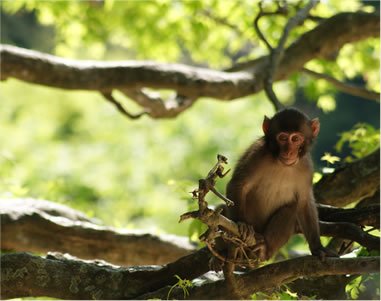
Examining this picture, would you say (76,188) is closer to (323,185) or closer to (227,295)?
(323,185)

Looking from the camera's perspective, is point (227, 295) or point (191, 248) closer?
point (227, 295)

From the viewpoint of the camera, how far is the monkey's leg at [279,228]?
519 centimetres

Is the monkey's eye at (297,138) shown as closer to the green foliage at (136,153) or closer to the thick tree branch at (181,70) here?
the thick tree branch at (181,70)

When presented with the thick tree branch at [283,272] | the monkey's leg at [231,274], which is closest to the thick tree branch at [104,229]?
the thick tree branch at [283,272]

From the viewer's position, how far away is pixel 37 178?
16.8m

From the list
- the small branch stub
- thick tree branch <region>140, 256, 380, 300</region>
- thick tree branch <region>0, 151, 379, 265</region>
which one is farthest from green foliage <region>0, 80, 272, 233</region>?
the small branch stub

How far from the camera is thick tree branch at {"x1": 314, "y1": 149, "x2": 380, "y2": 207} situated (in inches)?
238

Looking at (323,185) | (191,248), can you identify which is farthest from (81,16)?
(323,185)

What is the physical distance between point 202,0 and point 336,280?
16.7 feet

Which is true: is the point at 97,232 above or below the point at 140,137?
below

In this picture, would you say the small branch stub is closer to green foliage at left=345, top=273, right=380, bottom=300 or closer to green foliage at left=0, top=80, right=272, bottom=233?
green foliage at left=345, top=273, right=380, bottom=300

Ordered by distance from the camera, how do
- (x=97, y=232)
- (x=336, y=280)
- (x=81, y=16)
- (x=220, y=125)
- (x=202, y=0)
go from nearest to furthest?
(x=336, y=280) < (x=97, y=232) < (x=202, y=0) < (x=81, y=16) < (x=220, y=125)

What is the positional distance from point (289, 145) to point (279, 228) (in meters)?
0.63

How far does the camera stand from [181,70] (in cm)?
752
